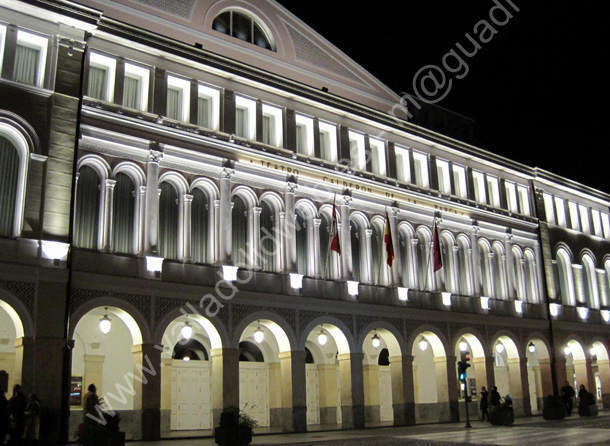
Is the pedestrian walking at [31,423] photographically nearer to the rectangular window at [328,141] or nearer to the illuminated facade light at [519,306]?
the rectangular window at [328,141]

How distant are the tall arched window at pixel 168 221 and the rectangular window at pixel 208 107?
3.16 m

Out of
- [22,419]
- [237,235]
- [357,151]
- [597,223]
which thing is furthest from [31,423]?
[597,223]

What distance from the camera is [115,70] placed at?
24500 millimetres

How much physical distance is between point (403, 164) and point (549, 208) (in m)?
13.1

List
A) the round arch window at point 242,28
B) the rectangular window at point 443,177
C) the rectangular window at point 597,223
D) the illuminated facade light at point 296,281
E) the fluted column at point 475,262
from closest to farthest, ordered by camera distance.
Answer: the illuminated facade light at point 296,281, the round arch window at point 242,28, the fluted column at point 475,262, the rectangular window at point 443,177, the rectangular window at point 597,223

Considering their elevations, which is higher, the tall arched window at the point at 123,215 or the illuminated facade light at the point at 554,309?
the tall arched window at the point at 123,215

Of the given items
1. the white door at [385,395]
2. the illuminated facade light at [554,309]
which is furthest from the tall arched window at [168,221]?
the illuminated facade light at [554,309]

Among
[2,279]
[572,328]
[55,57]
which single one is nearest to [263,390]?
[2,279]

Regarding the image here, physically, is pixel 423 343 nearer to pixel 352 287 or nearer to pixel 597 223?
pixel 352 287

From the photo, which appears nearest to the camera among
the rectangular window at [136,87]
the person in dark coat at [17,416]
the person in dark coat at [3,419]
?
the person in dark coat at [3,419]

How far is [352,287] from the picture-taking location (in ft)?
95.7

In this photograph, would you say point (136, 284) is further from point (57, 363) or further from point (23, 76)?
point (23, 76)

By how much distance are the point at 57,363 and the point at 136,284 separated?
3.82m

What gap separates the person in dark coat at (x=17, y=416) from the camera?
18.3 metres
